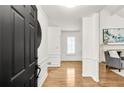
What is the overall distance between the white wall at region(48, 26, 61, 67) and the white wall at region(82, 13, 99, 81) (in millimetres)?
2056

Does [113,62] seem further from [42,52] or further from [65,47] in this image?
[65,47]

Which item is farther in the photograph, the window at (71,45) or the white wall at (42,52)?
the window at (71,45)

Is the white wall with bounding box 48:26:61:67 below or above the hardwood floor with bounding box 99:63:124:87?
above

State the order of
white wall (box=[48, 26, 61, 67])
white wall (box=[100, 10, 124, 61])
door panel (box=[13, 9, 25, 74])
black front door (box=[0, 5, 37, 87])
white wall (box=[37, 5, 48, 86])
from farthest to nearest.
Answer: white wall (box=[48, 26, 61, 67]), white wall (box=[100, 10, 124, 61]), white wall (box=[37, 5, 48, 86]), door panel (box=[13, 9, 25, 74]), black front door (box=[0, 5, 37, 87])

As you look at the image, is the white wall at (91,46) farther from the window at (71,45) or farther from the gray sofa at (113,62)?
the window at (71,45)

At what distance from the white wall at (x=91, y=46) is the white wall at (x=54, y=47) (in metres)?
2.06

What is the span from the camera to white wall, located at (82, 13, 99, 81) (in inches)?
162

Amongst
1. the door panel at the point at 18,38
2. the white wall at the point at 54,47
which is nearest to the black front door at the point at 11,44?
the door panel at the point at 18,38

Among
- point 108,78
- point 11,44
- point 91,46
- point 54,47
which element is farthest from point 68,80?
point 11,44

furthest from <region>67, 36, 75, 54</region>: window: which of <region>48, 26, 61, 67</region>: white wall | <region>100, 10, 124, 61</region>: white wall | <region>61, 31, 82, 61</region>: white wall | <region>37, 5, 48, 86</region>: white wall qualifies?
<region>100, 10, 124, 61</region>: white wall

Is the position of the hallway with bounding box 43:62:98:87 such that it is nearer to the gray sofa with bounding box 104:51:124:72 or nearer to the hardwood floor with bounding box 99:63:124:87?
the hardwood floor with bounding box 99:63:124:87

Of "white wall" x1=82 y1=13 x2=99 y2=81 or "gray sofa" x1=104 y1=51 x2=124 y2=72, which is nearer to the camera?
"gray sofa" x1=104 y1=51 x2=124 y2=72

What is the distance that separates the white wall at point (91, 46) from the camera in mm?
4121
